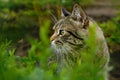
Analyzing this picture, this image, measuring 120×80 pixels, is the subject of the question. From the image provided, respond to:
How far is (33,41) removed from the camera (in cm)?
172

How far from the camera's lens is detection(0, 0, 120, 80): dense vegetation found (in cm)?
169

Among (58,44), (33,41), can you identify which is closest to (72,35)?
(58,44)

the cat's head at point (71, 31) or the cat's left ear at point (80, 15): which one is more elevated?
the cat's left ear at point (80, 15)

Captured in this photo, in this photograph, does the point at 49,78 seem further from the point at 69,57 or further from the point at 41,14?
the point at 41,14

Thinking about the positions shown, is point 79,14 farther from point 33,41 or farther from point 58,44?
point 33,41

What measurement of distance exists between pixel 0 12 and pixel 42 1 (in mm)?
1349

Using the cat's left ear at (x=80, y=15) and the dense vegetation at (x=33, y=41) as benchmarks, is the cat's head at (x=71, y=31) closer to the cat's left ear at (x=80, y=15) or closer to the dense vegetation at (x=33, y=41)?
the cat's left ear at (x=80, y=15)

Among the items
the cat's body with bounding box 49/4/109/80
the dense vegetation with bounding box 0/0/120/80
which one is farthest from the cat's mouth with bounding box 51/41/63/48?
the dense vegetation with bounding box 0/0/120/80

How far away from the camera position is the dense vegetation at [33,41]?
169 centimetres

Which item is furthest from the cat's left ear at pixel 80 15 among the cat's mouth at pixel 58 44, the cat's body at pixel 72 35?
the cat's mouth at pixel 58 44

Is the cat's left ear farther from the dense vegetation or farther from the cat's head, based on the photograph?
the dense vegetation

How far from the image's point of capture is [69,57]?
5637mm

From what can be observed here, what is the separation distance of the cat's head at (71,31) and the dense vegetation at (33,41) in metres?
0.29

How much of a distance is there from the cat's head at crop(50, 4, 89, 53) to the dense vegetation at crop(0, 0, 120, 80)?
29cm
